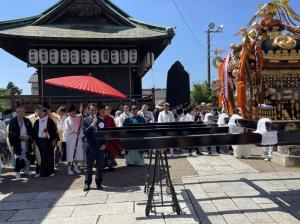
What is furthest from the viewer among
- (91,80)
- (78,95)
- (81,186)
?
(78,95)

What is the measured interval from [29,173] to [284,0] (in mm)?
7504

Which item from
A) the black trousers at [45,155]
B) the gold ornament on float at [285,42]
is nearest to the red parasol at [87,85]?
the black trousers at [45,155]

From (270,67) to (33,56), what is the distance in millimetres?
13529

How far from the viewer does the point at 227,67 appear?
5316 mm

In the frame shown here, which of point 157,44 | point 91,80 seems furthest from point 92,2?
point 91,80

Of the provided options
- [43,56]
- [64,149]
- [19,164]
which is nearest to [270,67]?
[19,164]

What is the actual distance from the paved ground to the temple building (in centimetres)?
859

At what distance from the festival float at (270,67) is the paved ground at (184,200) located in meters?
1.50

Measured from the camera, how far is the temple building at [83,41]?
15906mm

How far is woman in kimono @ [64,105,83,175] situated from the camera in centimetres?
940

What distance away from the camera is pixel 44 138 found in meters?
9.04

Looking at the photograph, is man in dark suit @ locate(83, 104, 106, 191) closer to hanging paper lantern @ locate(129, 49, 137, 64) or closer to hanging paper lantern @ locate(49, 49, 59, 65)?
hanging paper lantern @ locate(129, 49, 137, 64)

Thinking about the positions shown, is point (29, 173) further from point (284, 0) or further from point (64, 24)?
point (64, 24)

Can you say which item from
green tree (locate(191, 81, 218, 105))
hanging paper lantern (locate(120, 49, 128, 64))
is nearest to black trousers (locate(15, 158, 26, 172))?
hanging paper lantern (locate(120, 49, 128, 64))
